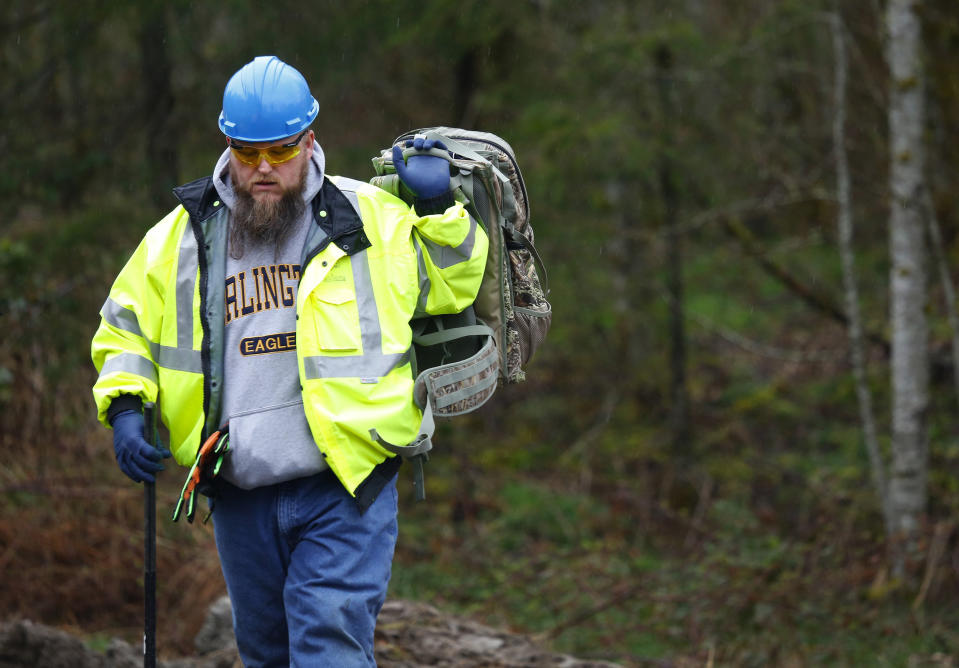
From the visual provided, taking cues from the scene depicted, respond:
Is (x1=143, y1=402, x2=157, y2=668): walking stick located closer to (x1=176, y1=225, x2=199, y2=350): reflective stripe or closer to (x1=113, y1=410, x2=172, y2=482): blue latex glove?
(x1=113, y1=410, x2=172, y2=482): blue latex glove

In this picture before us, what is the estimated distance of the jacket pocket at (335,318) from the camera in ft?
10.4

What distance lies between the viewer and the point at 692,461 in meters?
10.1

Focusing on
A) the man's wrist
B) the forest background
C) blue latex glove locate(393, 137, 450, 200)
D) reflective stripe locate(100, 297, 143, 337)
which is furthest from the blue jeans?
the forest background

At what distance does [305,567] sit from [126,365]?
771 millimetres

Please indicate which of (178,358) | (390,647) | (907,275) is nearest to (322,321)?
(178,358)

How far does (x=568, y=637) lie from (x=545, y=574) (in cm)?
103

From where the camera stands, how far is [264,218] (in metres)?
3.24

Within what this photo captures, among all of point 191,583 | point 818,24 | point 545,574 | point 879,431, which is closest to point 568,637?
point 545,574

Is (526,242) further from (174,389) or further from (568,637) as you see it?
(568,637)

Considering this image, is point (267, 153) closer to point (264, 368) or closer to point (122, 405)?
point (264, 368)

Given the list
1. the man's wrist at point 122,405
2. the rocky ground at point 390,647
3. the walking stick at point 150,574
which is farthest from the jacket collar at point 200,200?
the rocky ground at point 390,647

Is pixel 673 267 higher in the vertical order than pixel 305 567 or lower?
higher

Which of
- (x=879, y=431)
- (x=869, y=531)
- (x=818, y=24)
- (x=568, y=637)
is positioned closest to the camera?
(x=568, y=637)

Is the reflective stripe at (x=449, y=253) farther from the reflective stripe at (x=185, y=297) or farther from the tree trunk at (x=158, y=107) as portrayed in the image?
the tree trunk at (x=158, y=107)
